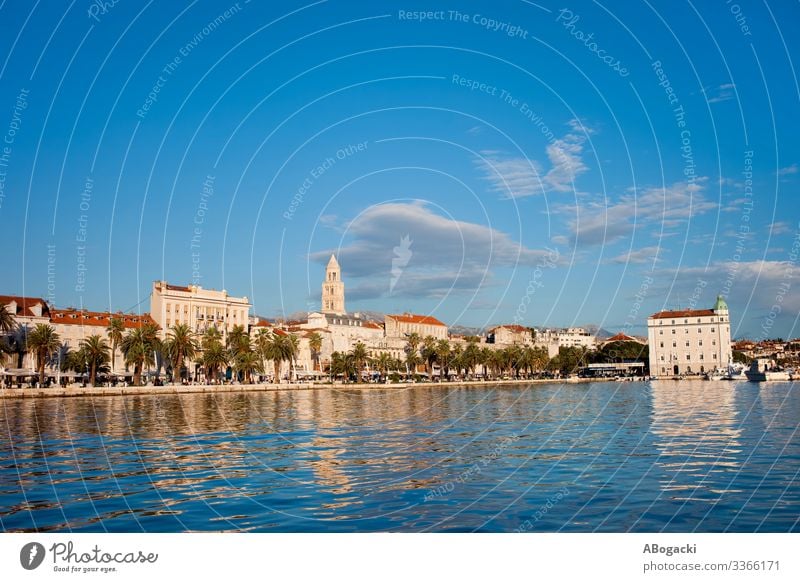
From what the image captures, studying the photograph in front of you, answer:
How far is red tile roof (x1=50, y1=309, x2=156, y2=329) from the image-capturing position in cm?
11019

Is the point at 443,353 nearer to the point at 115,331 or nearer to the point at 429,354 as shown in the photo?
the point at 429,354

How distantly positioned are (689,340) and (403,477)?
168367 mm

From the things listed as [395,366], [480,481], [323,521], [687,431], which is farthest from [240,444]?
[395,366]

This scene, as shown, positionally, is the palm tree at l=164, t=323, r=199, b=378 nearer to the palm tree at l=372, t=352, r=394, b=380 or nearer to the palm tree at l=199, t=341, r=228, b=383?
the palm tree at l=199, t=341, r=228, b=383

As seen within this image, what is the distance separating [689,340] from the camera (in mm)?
177250

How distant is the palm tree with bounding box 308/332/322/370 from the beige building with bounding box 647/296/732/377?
79.5 meters

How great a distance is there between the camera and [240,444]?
33031 mm

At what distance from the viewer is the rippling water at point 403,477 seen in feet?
54.4

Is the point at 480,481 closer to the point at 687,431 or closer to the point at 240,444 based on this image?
the point at 240,444

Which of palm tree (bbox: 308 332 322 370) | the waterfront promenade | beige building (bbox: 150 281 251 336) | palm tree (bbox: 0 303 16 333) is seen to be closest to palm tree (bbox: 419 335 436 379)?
palm tree (bbox: 308 332 322 370)

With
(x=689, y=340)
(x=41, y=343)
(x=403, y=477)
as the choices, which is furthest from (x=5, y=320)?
(x=689, y=340)
